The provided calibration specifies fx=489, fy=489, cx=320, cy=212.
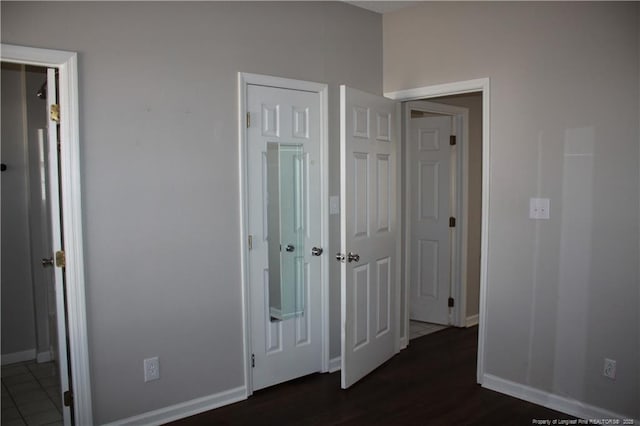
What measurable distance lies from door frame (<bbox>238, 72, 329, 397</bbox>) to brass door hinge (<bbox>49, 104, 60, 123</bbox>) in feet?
3.26

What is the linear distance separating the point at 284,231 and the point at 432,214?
1.92 meters

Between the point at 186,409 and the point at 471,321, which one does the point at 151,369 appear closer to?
the point at 186,409

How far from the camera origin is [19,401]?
3209 mm

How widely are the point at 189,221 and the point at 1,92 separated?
6.74 ft

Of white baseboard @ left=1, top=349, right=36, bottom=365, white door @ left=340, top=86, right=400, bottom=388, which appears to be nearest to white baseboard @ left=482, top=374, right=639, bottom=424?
white door @ left=340, top=86, right=400, bottom=388

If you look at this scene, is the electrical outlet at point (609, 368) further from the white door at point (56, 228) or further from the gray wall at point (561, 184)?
the white door at point (56, 228)

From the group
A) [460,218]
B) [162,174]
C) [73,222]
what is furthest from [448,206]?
[73,222]

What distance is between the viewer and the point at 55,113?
8.27ft

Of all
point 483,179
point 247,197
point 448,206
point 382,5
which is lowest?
point 448,206

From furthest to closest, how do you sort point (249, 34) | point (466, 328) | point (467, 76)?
point (466, 328), point (467, 76), point (249, 34)

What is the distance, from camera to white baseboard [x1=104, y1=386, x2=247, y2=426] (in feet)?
9.13

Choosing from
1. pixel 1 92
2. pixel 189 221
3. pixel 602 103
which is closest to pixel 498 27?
pixel 602 103

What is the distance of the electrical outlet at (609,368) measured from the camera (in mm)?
2760

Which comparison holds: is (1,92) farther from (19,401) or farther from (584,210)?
(584,210)
